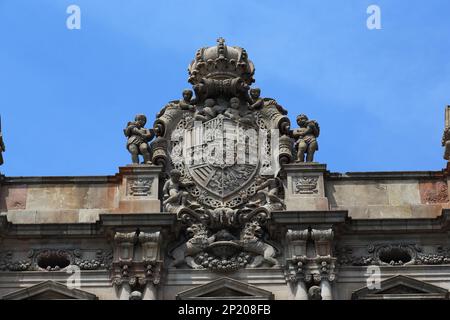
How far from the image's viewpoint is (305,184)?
29.7m

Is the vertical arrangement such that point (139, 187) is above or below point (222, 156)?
below

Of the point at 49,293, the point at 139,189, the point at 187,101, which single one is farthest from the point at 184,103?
the point at 49,293

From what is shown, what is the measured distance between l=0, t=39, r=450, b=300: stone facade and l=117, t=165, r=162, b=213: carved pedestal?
0.03 meters

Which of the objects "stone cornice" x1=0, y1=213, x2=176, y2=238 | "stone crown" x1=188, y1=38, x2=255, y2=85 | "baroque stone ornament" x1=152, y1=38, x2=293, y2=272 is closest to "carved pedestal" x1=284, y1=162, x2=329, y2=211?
"baroque stone ornament" x1=152, y1=38, x2=293, y2=272

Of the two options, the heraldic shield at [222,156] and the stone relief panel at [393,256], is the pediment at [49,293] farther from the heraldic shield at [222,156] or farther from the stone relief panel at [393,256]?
the stone relief panel at [393,256]

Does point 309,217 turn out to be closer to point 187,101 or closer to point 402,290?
point 402,290

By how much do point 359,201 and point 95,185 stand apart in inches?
217

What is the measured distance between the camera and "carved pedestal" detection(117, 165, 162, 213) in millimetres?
29359

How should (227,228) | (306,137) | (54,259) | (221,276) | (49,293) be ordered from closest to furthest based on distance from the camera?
(49,293) → (221,276) → (54,259) → (227,228) → (306,137)

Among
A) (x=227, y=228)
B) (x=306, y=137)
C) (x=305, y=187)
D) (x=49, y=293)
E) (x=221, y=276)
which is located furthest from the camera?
(x=306, y=137)

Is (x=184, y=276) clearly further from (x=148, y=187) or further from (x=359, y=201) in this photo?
(x=359, y=201)

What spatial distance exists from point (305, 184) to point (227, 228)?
73.4 inches

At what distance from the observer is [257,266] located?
28.9 m
